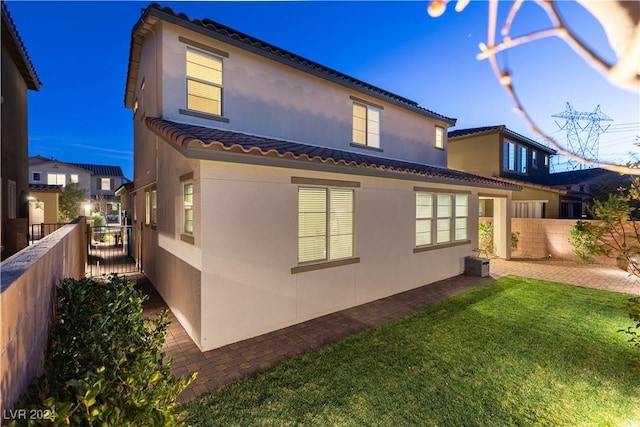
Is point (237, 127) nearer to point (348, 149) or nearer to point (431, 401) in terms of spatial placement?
point (348, 149)

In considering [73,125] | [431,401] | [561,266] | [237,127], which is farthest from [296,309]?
[73,125]

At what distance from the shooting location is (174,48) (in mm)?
7086

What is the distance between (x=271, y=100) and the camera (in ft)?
28.6

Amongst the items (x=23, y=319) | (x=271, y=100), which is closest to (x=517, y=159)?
(x=271, y=100)

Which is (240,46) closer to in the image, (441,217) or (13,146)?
(441,217)

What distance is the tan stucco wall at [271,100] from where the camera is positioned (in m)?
7.14

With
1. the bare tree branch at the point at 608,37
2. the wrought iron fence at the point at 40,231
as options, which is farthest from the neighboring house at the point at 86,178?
the bare tree branch at the point at 608,37

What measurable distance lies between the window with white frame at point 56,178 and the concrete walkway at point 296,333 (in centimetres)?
3775

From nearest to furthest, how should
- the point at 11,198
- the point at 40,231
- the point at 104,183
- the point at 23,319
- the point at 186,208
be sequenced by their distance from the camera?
the point at 23,319
the point at 186,208
the point at 11,198
the point at 40,231
the point at 104,183

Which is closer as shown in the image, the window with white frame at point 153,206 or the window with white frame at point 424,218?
the window with white frame at point 153,206

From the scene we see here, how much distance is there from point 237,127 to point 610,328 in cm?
1020

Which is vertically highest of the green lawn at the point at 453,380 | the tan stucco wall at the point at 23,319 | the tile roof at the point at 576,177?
the tile roof at the point at 576,177

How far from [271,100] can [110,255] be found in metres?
13.2

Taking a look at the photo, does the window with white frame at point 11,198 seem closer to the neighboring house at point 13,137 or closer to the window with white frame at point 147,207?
the neighboring house at point 13,137
